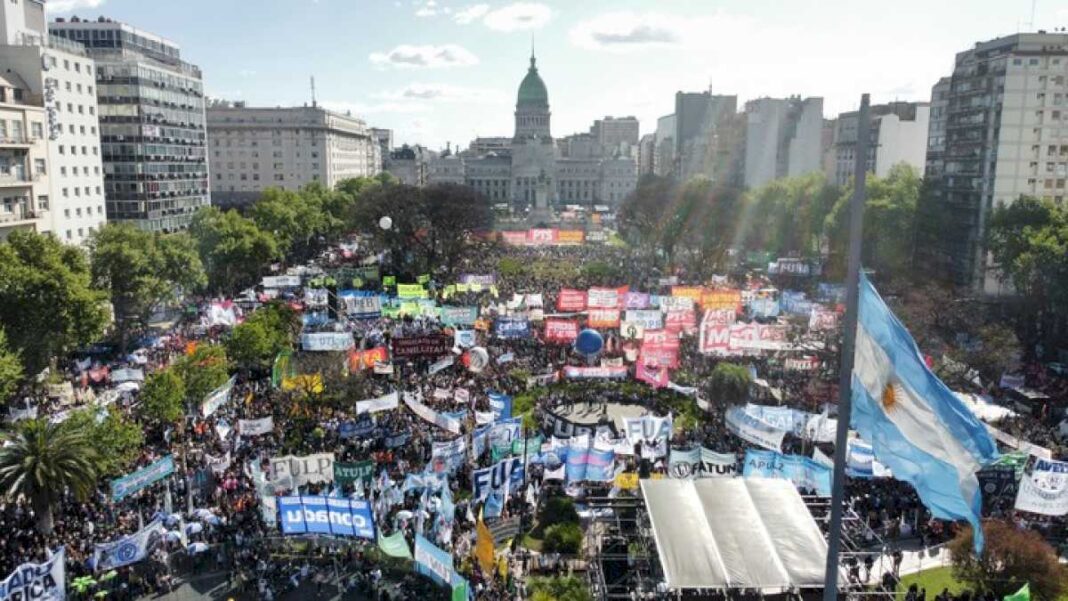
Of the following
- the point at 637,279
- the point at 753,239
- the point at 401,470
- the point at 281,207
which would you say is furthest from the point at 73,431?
the point at 753,239

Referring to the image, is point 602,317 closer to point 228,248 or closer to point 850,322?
point 850,322

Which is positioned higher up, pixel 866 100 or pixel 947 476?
pixel 866 100

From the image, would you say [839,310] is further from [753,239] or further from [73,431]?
[753,239]

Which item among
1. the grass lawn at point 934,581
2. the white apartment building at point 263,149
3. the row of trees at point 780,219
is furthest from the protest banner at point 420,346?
the white apartment building at point 263,149

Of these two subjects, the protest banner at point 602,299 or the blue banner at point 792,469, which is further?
the protest banner at point 602,299

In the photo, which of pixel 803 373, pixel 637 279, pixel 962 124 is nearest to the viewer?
pixel 803 373

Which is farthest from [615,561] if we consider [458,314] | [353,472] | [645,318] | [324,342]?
[458,314]

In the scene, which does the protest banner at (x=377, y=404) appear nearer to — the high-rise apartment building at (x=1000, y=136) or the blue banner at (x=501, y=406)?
the blue banner at (x=501, y=406)
